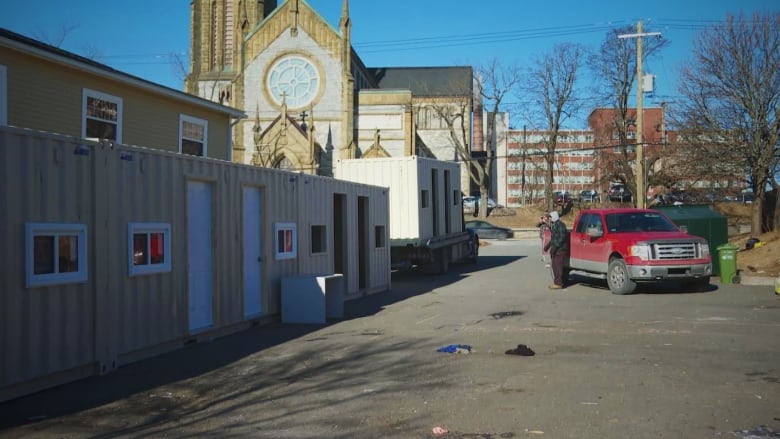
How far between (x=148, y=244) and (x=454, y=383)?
4.63 meters

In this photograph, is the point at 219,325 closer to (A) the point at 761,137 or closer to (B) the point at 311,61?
(A) the point at 761,137

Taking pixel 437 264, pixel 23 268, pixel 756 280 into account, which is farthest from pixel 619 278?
pixel 23 268

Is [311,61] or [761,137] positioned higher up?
[311,61]

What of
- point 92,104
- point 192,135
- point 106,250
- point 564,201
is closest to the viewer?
point 106,250

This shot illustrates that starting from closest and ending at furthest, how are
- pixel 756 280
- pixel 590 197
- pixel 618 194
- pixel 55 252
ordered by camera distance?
1. pixel 55 252
2. pixel 756 280
3. pixel 618 194
4. pixel 590 197

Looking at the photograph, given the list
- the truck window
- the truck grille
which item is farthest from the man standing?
the truck grille

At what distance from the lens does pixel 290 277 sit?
13.8 m

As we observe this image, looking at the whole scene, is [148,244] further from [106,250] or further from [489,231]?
[489,231]

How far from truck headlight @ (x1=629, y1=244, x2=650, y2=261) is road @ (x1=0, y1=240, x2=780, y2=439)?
9.42 feet

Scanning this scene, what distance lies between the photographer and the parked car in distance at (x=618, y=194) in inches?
2501

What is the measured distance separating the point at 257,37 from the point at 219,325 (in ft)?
159

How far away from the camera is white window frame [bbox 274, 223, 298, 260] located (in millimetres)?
13820

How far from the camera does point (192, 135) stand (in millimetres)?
18891

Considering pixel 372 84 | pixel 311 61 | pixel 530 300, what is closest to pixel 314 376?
pixel 530 300
